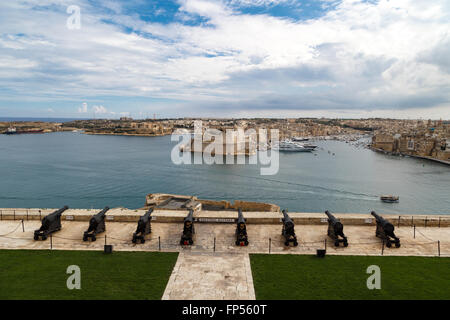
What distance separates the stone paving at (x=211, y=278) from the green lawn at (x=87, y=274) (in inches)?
9.9

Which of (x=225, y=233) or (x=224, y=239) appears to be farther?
(x=225, y=233)

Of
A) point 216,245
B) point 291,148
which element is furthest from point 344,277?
point 291,148

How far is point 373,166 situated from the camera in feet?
180

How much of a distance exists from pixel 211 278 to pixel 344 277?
9.45 ft

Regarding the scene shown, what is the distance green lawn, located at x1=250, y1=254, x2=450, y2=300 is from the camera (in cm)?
576

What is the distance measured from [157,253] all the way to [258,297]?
9.56ft

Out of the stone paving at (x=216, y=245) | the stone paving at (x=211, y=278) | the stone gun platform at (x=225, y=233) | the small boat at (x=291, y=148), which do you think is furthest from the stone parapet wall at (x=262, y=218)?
the small boat at (x=291, y=148)

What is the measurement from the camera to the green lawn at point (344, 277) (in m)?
5.76

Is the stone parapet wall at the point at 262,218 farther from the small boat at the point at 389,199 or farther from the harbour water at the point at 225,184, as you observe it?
the small boat at the point at 389,199

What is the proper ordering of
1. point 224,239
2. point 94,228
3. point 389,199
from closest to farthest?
point 94,228
point 224,239
point 389,199

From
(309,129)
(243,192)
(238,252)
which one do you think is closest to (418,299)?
(238,252)

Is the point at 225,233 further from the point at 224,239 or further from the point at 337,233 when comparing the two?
the point at 337,233

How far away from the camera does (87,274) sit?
6.30 m
